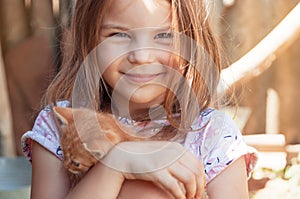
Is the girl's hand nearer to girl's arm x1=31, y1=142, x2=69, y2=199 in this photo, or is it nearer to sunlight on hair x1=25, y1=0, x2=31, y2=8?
girl's arm x1=31, y1=142, x2=69, y2=199

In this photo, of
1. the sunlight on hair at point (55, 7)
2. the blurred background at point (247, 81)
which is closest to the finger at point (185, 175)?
the blurred background at point (247, 81)

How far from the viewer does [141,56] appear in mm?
1505

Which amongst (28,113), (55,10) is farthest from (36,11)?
(28,113)

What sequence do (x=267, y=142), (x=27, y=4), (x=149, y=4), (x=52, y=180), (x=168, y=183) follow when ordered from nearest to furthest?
(x=168, y=183) < (x=149, y=4) < (x=52, y=180) < (x=267, y=142) < (x=27, y=4)

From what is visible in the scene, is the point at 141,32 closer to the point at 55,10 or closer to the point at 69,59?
the point at 69,59

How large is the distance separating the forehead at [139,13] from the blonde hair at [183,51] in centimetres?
2

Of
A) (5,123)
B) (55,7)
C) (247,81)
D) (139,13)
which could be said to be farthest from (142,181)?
(55,7)

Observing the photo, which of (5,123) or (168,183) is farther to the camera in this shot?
(5,123)

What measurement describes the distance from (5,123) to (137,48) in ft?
7.55

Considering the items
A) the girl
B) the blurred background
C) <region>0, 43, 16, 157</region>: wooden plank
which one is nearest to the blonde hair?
the girl

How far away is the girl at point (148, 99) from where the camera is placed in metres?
1.45

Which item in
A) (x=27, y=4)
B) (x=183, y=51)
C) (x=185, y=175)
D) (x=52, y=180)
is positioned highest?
(x=183, y=51)

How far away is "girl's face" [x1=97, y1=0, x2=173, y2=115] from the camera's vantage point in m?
1.51

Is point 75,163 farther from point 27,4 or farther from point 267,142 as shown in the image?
point 27,4
